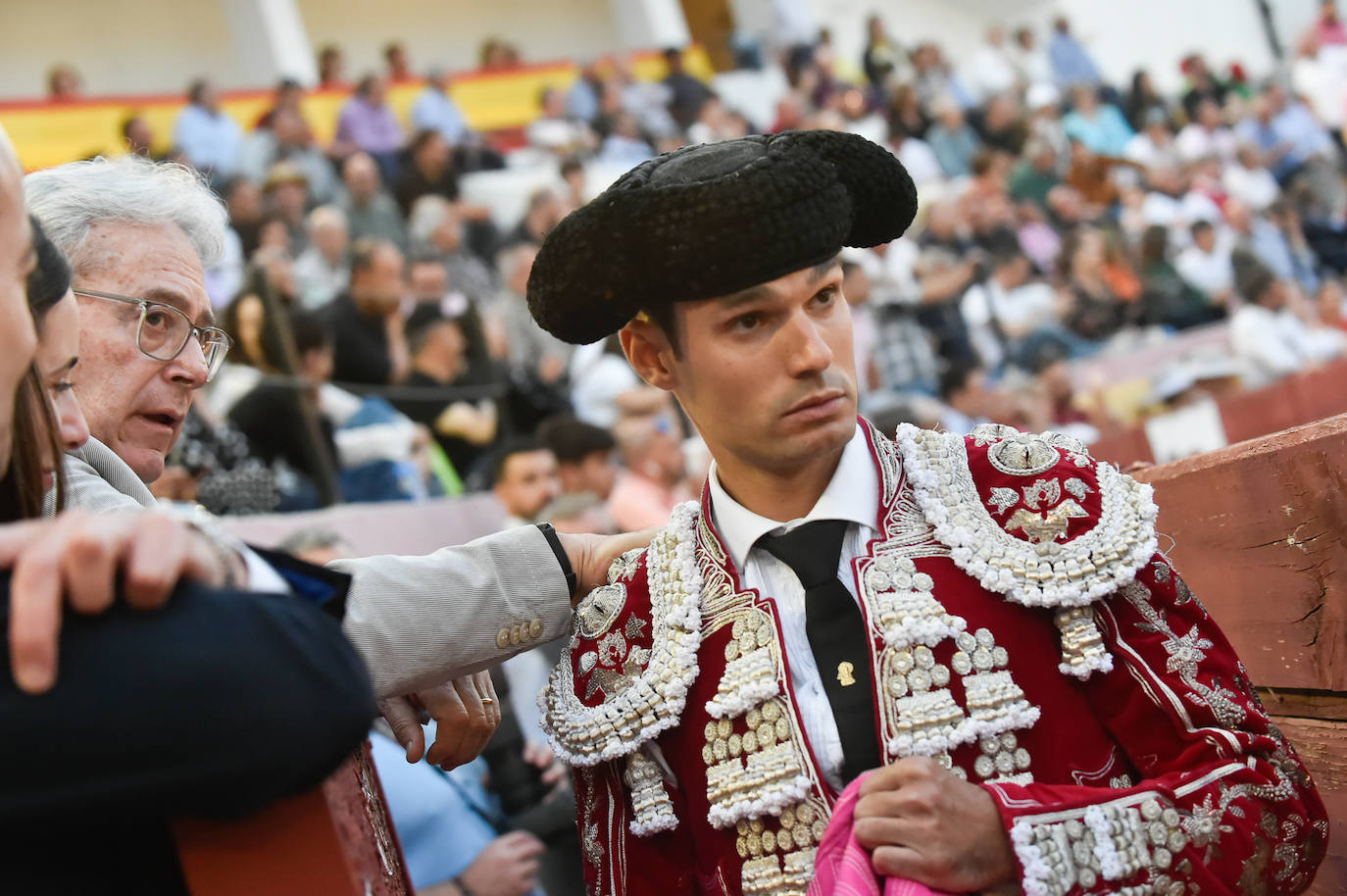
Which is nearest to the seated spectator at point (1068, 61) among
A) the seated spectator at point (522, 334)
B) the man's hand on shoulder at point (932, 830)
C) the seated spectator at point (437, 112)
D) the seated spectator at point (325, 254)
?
the seated spectator at point (437, 112)

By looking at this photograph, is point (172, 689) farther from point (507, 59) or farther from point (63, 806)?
point (507, 59)

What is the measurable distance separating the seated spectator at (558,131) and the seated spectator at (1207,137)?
6695mm

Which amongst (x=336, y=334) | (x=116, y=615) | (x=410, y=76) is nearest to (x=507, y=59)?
(x=410, y=76)

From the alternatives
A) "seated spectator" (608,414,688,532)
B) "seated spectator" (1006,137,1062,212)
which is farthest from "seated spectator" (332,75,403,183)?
"seated spectator" (1006,137,1062,212)

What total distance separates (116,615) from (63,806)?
142 millimetres

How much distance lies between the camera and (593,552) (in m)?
2.02

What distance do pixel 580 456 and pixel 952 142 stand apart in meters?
9.62

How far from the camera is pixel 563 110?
13078 millimetres

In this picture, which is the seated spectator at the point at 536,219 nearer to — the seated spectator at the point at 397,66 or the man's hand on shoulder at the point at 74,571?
the seated spectator at the point at 397,66

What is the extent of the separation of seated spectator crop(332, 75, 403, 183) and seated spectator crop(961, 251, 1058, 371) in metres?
4.71

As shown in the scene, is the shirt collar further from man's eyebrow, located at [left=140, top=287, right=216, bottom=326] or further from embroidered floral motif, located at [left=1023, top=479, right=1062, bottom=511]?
man's eyebrow, located at [left=140, top=287, right=216, bottom=326]

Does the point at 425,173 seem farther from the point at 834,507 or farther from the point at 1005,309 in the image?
the point at 834,507

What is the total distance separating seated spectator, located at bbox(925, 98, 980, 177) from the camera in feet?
45.0

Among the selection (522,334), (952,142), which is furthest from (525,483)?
(952,142)
